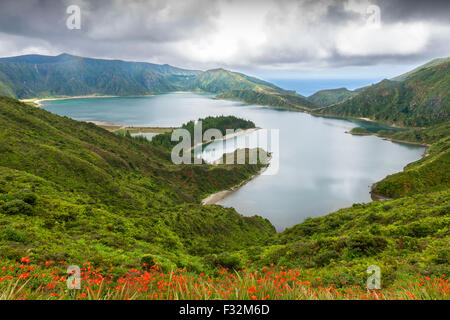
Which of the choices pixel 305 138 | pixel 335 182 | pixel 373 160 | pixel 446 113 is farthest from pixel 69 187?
pixel 446 113

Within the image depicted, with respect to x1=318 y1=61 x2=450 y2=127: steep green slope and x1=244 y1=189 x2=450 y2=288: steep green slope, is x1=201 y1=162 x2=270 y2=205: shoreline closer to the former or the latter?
x1=244 y1=189 x2=450 y2=288: steep green slope

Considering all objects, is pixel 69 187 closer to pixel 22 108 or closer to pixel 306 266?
pixel 306 266

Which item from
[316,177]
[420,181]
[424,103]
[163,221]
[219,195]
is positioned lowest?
[219,195]

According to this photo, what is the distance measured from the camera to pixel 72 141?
3934cm

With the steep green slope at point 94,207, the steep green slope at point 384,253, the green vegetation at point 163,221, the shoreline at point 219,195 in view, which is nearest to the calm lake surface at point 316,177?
the shoreline at point 219,195

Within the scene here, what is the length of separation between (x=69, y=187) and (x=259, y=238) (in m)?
23.5

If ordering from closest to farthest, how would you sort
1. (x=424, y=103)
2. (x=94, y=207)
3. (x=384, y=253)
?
(x=384, y=253) < (x=94, y=207) < (x=424, y=103)

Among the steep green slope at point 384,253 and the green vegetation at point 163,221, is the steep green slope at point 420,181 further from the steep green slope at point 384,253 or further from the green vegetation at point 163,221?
the steep green slope at point 384,253

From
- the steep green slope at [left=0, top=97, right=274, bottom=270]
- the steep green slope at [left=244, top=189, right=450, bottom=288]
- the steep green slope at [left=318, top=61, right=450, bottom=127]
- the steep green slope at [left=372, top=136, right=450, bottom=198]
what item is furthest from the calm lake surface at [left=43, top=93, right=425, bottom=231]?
the steep green slope at [left=318, top=61, right=450, bottom=127]

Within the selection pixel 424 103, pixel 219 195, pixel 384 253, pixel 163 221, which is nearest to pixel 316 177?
pixel 219 195

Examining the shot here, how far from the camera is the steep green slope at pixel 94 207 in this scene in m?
13.0

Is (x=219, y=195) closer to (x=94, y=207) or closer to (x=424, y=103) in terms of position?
(x=94, y=207)

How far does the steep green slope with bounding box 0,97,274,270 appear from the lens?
13.0 metres

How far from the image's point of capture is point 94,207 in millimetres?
22203
